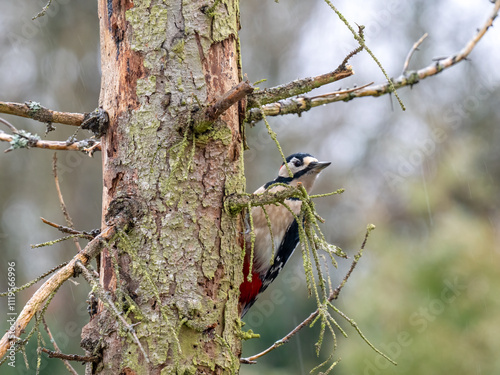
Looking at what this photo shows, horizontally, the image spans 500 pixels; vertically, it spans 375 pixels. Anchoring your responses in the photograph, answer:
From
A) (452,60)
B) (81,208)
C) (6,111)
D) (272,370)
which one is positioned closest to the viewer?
(6,111)

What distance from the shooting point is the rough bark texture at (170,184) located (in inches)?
67.8

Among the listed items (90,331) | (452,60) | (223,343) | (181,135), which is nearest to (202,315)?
(223,343)

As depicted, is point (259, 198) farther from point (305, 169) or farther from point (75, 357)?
point (305, 169)

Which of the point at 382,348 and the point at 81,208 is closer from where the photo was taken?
the point at 382,348

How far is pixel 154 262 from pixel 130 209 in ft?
0.56

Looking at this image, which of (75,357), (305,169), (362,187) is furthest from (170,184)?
(362,187)

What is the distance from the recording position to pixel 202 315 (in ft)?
5.81

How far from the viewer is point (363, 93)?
2.53 m

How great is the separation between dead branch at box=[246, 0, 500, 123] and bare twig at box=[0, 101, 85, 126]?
0.62 metres

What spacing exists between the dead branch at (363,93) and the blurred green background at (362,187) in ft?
4.69

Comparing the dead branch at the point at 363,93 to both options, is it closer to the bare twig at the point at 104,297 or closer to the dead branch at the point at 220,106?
the dead branch at the point at 220,106

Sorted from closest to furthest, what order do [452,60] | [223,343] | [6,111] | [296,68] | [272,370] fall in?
[6,111] → [223,343] → [452,60] → [272,370] → [296,68]

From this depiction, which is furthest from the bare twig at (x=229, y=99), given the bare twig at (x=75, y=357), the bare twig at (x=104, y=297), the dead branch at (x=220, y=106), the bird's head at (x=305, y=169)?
the bird's head at (x=305, y=169)

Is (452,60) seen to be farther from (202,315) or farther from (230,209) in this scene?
(202,315)
